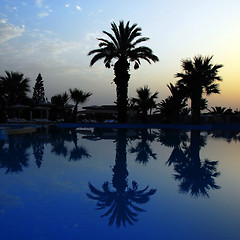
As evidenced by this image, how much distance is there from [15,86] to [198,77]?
71.1ft

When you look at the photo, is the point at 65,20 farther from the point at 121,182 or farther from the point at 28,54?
the point at 121,182

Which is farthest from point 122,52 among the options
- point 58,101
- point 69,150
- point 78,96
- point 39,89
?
point 39,89

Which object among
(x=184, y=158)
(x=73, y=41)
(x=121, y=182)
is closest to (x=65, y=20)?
(x=73, y=41)

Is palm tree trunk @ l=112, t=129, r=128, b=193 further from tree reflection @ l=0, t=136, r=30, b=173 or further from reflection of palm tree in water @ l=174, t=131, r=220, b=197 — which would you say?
tree reflection @ l=0, t=136, r=30, b=173

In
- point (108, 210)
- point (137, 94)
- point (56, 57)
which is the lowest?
point (108, 210)

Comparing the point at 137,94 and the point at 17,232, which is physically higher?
the point at 137,94

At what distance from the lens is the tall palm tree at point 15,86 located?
105 feet

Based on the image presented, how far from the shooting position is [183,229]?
9.56 ft

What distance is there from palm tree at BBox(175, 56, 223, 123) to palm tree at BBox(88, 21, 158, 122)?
2.88m

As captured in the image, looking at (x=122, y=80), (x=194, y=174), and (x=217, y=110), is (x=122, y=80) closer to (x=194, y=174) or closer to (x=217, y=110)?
(x=194, y=174)

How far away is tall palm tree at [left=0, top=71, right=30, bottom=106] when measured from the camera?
32031mm

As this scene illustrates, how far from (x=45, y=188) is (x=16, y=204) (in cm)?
85

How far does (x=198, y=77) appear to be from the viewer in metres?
22.8

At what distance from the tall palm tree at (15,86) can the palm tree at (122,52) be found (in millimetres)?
13724
